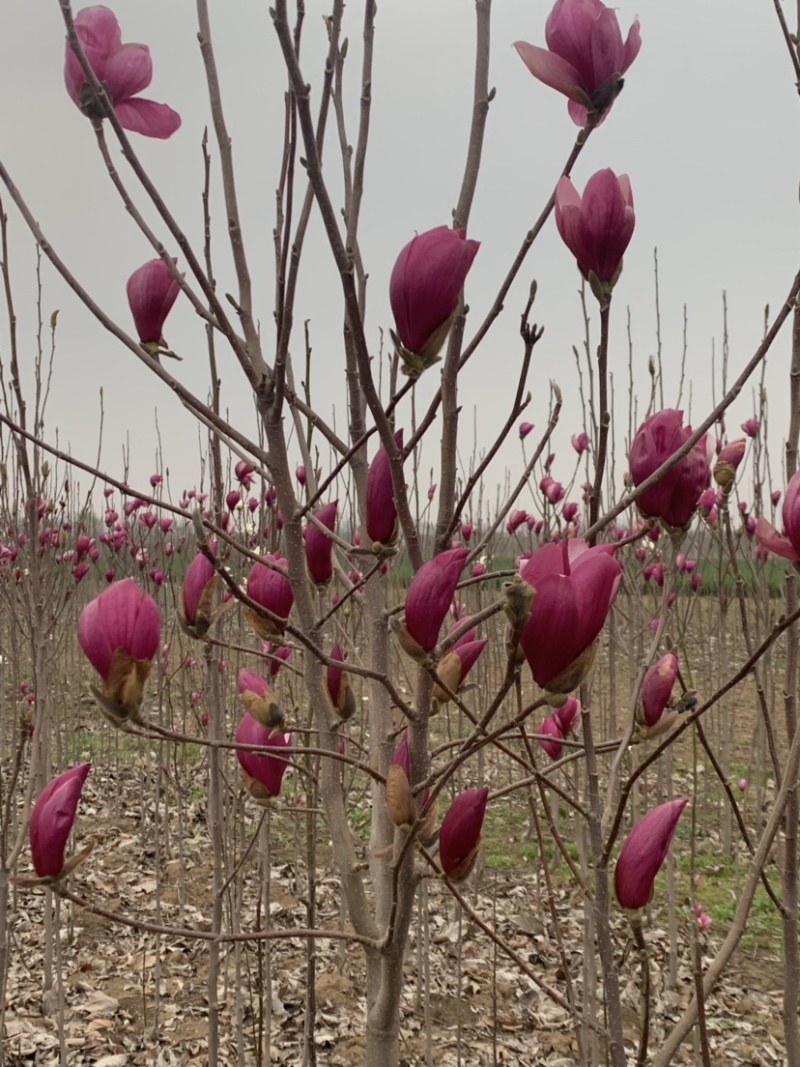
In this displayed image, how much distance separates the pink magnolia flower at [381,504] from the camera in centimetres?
79

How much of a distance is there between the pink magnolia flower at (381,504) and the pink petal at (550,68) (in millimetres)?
355

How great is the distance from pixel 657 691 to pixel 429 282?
17.3 inches

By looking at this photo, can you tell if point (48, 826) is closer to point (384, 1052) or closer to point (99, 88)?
point (384, 1052)

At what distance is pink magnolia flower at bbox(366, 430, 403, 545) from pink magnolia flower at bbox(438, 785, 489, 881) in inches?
10.1

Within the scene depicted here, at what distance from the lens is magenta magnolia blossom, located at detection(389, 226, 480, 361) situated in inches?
24.9

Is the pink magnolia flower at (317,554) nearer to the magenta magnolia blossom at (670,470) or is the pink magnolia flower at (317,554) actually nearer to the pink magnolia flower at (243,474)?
the magenta magnolia blossom at (670,470)

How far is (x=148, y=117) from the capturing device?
88 cm

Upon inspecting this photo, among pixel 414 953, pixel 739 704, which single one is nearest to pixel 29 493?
pixel 414 953

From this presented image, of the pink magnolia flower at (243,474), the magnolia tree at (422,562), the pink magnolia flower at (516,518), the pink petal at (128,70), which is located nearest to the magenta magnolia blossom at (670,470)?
the magnolia tree at (422,562)

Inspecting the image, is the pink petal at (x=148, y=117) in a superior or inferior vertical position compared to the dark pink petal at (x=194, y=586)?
superior

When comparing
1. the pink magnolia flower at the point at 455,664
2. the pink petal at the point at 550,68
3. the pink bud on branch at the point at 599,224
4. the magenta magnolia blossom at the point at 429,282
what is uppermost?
the pink petal at the point at 550,68

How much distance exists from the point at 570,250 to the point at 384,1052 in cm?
82

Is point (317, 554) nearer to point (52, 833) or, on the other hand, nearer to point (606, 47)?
point (52, 833)

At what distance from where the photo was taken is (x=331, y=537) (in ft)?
3.01
